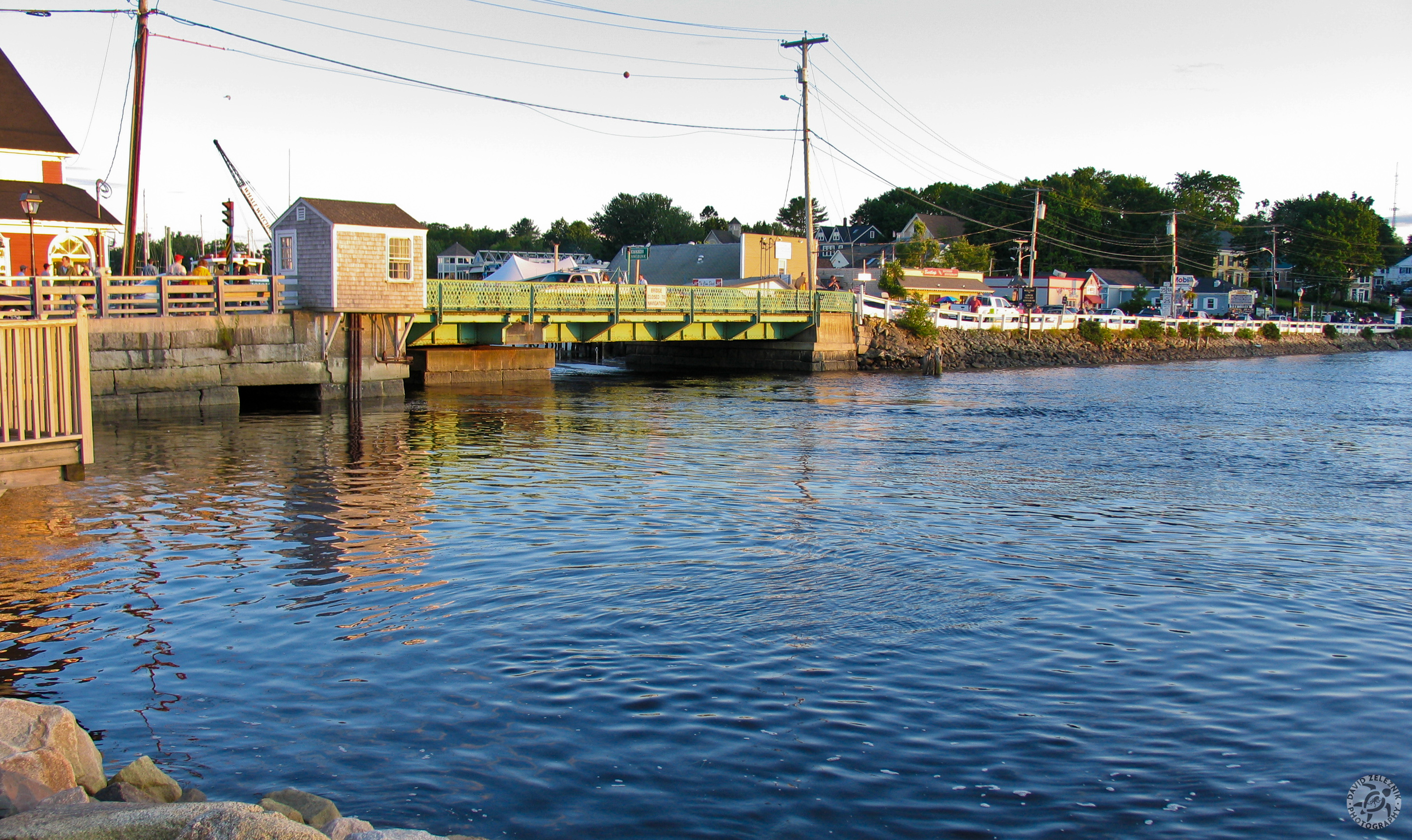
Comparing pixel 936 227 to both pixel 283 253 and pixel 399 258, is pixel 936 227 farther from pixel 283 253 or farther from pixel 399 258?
pixel 283 253

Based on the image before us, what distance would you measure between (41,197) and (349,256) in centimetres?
1300

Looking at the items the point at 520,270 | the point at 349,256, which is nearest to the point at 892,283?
the point at 520,270

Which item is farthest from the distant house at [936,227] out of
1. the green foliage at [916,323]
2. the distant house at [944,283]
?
the green foliage at [916,323]

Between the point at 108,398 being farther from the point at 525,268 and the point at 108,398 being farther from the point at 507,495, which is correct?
the point at 525,268

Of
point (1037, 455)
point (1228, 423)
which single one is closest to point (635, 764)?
point (1037, 455)

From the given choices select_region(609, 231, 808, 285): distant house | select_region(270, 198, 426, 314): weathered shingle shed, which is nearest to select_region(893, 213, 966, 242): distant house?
select_region(609, 231, 808, 285): distant house

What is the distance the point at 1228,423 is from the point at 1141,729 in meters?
24.0

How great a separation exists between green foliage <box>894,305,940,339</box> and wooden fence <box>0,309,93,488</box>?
43200mm

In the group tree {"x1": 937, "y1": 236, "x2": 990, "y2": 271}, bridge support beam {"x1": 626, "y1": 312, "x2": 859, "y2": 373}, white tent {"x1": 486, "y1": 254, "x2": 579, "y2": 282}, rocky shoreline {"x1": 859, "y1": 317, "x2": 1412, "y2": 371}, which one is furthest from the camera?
tree {"x1": 937, "y1": 236, "x2": 990, "y2": 271}

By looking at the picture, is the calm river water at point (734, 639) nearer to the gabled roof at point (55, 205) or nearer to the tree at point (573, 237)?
the gabled roof at point (55, 205)

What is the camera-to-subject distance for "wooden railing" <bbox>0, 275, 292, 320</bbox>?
23438 mm

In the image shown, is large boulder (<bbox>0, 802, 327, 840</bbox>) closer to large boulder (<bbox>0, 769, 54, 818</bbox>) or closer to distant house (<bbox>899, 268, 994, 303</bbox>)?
large boulder (<bbox>0, 769, 54, 818</bbox>)

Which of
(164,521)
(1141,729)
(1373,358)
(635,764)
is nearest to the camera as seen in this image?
(635,764)

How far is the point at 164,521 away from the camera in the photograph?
539 inches
